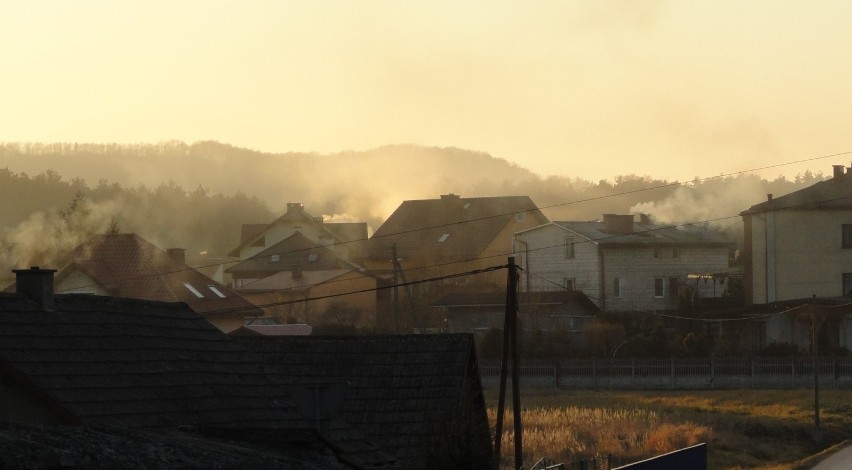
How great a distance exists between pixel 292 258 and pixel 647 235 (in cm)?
2860

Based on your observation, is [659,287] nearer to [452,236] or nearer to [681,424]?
[452,236]

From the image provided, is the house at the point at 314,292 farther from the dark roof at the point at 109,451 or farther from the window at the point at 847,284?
the dark roof at the point at 109,451

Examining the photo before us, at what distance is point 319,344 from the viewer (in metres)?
29.2

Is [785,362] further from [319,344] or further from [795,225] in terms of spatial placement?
[319,344]

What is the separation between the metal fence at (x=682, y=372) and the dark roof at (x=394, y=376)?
33.0 m

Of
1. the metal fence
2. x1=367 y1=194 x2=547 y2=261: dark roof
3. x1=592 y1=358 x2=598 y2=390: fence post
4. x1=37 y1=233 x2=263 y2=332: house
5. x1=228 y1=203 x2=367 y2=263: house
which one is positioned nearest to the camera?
the metal fence

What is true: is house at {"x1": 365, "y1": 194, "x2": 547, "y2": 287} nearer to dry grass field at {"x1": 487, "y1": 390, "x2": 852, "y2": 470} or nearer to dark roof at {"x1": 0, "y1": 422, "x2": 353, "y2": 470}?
dry grass field at {"x1": 487, "y1": 390, "x2": 852, "y2": 470}

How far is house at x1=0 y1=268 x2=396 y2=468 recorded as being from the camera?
19578 mm

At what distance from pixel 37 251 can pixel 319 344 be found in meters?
72.7

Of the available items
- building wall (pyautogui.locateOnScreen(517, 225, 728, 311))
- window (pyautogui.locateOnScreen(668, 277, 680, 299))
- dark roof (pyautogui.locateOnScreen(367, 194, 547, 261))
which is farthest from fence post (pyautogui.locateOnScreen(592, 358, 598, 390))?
dark roof (pyautogui.locateOnScreen(367, 194, 547, 261))

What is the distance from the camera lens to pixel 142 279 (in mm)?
66625

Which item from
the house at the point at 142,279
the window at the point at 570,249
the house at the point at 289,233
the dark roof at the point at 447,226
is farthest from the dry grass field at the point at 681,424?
the house at the point at 289,233

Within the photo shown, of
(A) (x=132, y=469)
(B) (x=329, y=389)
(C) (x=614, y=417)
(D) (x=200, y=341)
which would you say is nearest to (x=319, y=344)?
(D) (x=200, y=341)

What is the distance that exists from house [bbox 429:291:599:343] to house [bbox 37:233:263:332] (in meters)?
12.3
